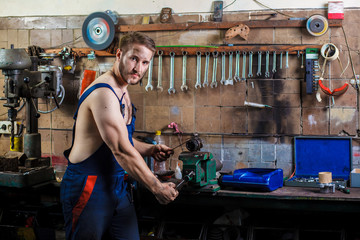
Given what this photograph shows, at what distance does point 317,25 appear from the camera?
11.1 feet

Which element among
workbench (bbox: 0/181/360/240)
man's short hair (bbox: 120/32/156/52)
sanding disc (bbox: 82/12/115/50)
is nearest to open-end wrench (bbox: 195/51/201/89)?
sanding disc (bbox: 82/12/115/50)

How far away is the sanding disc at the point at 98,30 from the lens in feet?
12.0

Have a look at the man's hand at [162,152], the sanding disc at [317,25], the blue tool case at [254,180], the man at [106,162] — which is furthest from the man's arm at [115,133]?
the sanding disc at [317,25]

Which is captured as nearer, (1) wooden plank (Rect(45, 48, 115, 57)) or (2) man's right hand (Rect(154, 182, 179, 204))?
(2) man's right hand (Rect(154, 182, 179, 204))

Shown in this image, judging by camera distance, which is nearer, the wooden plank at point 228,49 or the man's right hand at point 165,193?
the man's right hand at point 165,193

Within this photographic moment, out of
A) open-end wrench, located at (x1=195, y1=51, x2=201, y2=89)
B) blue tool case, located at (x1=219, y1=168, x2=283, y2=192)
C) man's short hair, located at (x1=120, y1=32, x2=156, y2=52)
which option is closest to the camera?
man's short hair, located at (x1=120, y1=32, x2=156, y2=52)

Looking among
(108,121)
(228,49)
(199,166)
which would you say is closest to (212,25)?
(228,49)

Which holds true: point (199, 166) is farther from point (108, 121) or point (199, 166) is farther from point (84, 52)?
point (84, 52)

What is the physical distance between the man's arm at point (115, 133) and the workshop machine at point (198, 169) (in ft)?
2.19

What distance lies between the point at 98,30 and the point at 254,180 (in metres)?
2.07

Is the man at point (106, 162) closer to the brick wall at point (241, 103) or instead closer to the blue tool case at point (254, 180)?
the blue tool case at point (254, 180)

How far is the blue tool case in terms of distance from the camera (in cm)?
284

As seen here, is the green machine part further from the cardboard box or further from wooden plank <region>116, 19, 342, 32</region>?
wooden plank <region>116, 19, 342, 32</region>

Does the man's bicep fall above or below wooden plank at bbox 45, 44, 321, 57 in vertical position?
below
